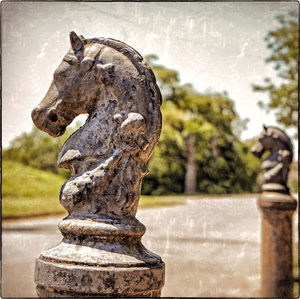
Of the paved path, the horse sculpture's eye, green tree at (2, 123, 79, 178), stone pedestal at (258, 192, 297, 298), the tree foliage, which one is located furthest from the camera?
the tree foliage

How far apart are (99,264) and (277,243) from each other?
4.16 meters

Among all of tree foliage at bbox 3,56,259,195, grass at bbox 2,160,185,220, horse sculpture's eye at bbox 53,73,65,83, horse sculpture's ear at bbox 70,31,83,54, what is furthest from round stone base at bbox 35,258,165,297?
tree foliage at bbox 3,56,259,195

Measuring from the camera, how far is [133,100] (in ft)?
6.31

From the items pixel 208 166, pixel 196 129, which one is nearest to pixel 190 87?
pixel 196 129

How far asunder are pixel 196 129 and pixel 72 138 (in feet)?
34.8

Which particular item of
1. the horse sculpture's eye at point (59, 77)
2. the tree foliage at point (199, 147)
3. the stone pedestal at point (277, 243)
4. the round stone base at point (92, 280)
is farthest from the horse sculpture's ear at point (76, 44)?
the tree foliage at point (199, 147)

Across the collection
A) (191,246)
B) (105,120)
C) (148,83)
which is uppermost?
(148,83)

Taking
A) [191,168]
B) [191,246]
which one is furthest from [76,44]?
[191,168]

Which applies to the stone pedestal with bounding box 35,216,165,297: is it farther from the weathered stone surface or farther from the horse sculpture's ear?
the horse sculpture's ear

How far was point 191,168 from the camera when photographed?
11.3 meters

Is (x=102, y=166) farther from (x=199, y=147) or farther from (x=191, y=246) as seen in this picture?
(x=199, y=147)

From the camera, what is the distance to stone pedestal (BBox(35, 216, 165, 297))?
5.68 feet

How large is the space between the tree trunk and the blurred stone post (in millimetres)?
4741

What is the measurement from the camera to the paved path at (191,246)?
642 centimetres
